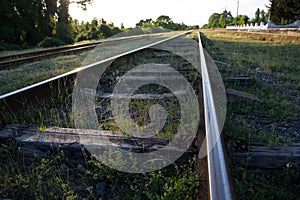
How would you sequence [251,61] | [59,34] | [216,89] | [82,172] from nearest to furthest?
[82,172] → [216,89] → [251,61] → [59,34]

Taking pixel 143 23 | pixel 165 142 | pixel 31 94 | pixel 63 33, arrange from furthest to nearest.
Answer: pixel 143 23 < pixel 63 33 < pixel 31 94 < pixel 165 142

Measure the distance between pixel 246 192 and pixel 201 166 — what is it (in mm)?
252

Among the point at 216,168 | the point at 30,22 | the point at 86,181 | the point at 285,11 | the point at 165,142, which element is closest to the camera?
the point at 216,168

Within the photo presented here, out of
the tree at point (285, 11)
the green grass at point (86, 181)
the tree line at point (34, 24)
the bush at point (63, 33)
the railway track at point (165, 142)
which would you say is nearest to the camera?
the railway track at point (165, 142)

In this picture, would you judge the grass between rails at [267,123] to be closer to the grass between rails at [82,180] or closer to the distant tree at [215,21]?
the grass between rails at [82,180]

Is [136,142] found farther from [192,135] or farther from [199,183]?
[199,183]

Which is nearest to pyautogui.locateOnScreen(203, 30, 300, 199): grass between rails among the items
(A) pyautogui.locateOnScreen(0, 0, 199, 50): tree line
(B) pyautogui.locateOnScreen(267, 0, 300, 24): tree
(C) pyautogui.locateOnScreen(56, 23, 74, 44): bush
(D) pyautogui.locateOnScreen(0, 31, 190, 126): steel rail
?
(D) pyautogui.locateOnScreen(0, 31, 190, 126): steel rail

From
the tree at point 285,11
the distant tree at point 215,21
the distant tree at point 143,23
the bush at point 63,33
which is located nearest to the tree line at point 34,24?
the bush at point 63,33

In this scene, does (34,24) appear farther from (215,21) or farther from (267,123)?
(215,21)

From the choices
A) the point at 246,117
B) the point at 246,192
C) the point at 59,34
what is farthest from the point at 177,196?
the point at 59,34

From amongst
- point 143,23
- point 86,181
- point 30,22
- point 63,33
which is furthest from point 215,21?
point 86,181

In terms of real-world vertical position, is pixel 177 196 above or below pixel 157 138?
below

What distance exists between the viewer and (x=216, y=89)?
279 cm

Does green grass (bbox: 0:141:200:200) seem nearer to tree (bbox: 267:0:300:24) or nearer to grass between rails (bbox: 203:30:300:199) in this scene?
grass between rails (bbox: 203:30:300:199)
